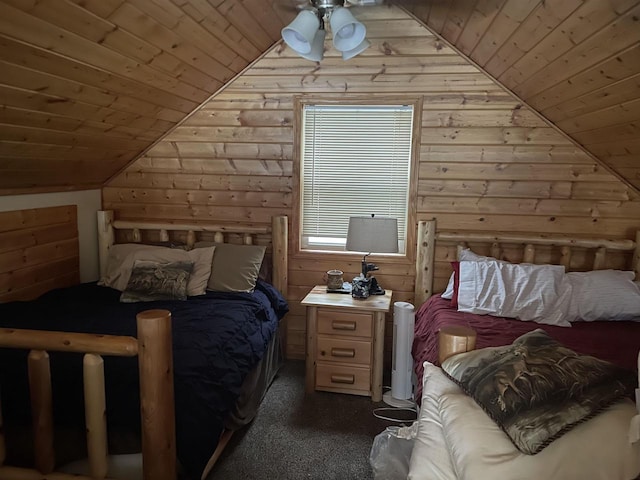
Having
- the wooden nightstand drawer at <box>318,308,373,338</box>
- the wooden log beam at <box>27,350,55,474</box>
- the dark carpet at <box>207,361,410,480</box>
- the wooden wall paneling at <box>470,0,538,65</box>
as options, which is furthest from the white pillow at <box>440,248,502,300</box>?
the wooden log beam at <box>27,350,55,474</box>

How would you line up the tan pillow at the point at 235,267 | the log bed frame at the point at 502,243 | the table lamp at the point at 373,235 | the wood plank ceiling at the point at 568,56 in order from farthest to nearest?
the tan pillow at the point at 235,267, the log bed frame at the point at 502,243, the table lamp at the point at 373,235, the wood plank ceiling at the point at 568,56

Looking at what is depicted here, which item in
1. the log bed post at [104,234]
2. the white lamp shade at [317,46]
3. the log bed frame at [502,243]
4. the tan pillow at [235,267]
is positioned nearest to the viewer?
the white lamp shade at [317,46]

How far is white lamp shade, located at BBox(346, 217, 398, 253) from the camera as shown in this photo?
2816mm

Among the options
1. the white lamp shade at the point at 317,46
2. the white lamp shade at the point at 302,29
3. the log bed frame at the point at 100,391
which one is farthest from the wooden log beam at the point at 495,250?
the log bed frame at the point at 100,391

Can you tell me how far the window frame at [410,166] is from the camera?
10.2 ft

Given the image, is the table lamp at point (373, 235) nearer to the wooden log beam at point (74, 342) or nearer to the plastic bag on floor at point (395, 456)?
the plastic bag on floor at point (395, 456)

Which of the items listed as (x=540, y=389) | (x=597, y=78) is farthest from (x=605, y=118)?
(x=540, y=389)

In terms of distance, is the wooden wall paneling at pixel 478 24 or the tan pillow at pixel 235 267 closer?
the wooden wall paneling at pixel 478 24

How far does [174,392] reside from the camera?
5.90 feet

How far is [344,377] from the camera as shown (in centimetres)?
292

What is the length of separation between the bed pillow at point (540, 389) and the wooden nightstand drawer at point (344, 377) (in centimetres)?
140

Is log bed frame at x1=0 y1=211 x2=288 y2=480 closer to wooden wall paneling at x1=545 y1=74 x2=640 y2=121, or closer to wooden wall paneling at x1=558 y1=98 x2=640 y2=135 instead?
wooden wall paneling at x1=545 y1=74 x2=640 y2=121

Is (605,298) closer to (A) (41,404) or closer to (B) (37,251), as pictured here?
(A) (41,404)

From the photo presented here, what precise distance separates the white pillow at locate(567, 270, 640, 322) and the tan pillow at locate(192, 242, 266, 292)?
76.7 inches
